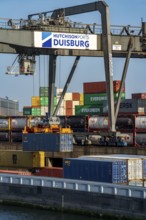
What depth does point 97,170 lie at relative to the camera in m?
42.4

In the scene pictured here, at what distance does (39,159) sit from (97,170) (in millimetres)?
11477

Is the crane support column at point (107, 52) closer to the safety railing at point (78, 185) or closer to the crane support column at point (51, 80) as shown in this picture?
the crane support column at point (51, 80)

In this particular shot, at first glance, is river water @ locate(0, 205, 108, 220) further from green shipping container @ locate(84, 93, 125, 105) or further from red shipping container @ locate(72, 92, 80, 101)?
red shipping container @ locate(72, 92, 80, 101)

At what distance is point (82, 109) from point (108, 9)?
36.3 metres

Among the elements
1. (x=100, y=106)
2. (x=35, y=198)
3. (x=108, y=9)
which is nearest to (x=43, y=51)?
(x=108, y=9)

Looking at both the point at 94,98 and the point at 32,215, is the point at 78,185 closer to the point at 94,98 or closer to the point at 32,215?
the point at 32,215

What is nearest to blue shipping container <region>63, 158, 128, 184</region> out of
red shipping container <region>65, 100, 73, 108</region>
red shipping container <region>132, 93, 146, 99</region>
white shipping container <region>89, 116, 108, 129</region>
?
white shipping container <region>89, 116, 108, 129</region>

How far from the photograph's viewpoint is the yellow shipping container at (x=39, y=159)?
52.5 metres

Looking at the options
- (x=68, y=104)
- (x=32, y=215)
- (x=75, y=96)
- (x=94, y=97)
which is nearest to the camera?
(x=32, y=215)

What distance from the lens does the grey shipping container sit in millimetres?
54281

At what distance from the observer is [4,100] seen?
5364 inches

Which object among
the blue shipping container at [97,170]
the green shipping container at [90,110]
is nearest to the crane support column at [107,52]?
the blue shipping container at [97,170]

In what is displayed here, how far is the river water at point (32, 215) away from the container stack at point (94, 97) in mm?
44313

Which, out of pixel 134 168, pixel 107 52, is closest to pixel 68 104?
pixel 107 52
